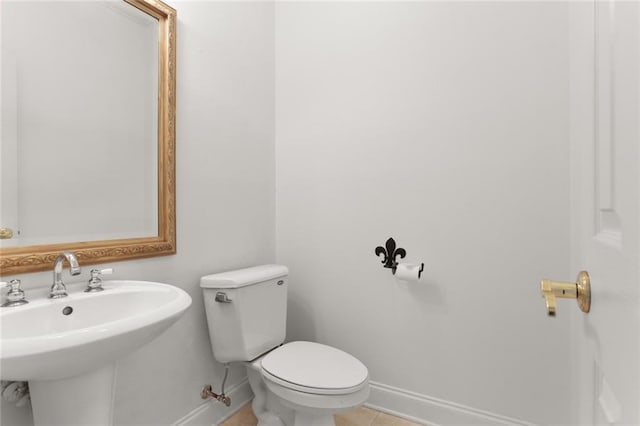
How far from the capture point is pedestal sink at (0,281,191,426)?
25.3 inches

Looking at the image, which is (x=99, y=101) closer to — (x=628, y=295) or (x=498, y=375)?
(x=628, y=295)

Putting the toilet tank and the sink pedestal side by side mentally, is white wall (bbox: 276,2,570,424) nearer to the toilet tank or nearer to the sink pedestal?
the toilet tank

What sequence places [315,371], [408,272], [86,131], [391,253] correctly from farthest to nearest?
1. [391,253]
2. [408,272]
3. [315,371]
4. [86,131]

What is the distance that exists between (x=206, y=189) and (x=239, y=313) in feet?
1.96

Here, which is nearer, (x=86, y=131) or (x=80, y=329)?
(x=80, y=329)

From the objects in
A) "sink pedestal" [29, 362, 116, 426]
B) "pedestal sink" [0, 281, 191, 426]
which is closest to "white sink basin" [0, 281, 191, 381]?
"pedestal sink" [0, 281, 191, 426]

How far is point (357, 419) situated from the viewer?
5.35 ft

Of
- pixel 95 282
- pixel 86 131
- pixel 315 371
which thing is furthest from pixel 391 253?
pixel 86 131

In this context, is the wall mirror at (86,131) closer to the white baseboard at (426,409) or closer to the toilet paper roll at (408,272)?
the toilet paper roll at (408,272)

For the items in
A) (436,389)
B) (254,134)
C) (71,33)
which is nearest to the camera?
(71,33)

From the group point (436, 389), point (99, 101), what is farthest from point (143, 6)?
point (436, 389)

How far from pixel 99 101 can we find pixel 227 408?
4.98 feet

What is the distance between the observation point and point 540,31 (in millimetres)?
1360

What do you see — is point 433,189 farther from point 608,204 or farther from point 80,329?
point 80,329
